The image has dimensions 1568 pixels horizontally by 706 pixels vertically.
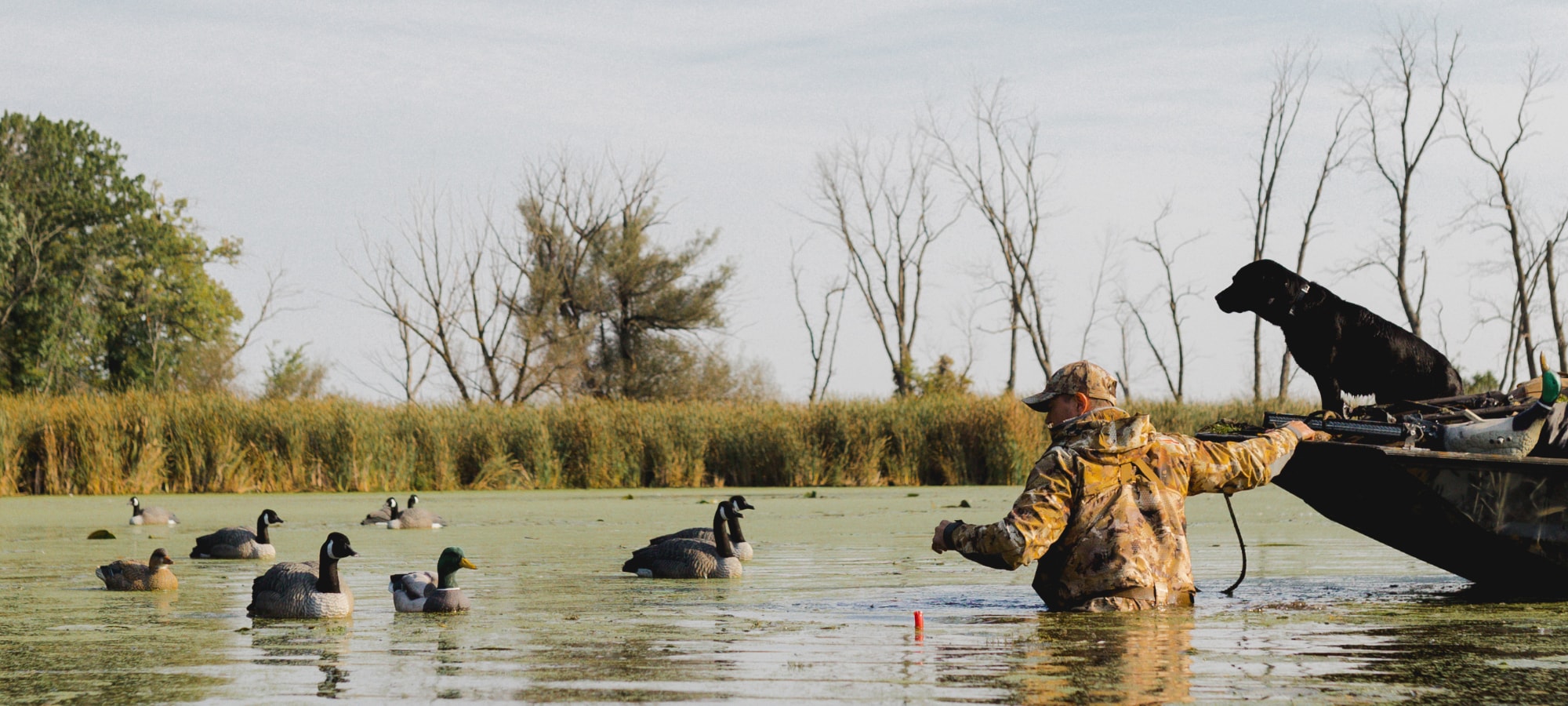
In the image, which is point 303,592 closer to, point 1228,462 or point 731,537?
point 1228,462

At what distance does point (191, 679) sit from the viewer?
518 centimetres

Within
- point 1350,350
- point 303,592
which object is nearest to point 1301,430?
point 1350,350

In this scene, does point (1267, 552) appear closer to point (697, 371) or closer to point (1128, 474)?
point (1128, 474)

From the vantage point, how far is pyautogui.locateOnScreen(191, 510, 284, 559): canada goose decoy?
10.8 meters

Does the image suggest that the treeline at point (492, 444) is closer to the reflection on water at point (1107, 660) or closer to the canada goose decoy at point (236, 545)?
the canada goose decoy at point (236, 545)

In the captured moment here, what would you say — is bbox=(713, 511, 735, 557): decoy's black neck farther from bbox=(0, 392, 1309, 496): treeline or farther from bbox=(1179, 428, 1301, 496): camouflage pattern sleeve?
bbox=(0, 392, 1309, 496): treeline

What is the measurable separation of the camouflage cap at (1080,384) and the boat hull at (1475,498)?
4.63 feet

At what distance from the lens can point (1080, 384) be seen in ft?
20.4

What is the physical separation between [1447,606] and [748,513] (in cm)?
972

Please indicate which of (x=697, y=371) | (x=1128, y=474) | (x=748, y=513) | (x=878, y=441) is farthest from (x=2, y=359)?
(x=1128, y=474)

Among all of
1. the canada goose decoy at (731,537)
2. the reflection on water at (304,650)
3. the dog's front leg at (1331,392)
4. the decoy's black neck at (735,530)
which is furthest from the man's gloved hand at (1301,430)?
the decoy's black neck at (735,530)

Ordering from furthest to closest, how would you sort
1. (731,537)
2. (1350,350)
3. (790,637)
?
(731,537) < (1350,350) < (790,637)

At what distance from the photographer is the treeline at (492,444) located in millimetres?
21219

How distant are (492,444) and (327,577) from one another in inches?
652
